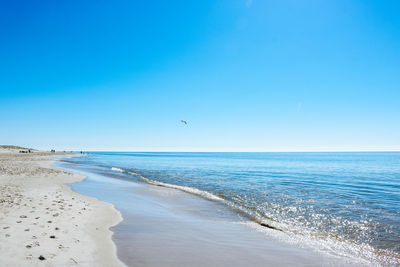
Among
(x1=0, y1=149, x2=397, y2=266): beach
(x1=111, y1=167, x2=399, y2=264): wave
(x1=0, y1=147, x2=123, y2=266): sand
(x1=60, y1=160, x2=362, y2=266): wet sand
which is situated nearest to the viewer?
(x1=0, y1=147, x2=123, y2=266): sand

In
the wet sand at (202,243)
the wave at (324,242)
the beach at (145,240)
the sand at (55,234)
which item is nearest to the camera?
the sand at (55,234)

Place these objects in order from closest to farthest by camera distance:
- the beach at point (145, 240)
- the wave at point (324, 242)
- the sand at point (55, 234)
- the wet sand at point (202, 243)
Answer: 1. the sand at point (55, 234)
2. the beach at point (145, 240)
3. the wet sand at point (202, 243)
4. the wave at point (324, 242)

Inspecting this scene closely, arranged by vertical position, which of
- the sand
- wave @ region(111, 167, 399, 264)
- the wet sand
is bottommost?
wave @ region(111, 167, 399, 264)

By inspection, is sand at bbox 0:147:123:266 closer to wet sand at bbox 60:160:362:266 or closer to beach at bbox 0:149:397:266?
beach at bbox 0:149:397:266

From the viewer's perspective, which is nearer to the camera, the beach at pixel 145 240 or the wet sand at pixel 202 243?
the beach at pixel 145 240

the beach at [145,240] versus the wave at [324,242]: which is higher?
the beach at [145,240]

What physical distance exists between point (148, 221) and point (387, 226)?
40.1 ft

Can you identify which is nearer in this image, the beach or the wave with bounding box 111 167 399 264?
the beach

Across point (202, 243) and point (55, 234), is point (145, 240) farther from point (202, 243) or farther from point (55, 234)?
point (55, 234)

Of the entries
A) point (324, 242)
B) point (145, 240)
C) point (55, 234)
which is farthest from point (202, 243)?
point (324, 242)

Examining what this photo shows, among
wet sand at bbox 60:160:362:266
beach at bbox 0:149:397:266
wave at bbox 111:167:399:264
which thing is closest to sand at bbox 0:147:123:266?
beach at bbox 0:149:397:266

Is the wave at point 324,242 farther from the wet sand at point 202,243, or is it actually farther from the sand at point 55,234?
the sand at point 55,234

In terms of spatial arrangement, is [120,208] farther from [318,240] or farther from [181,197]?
[318,240]

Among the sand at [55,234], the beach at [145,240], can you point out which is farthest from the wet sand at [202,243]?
the sand at [55,234]
